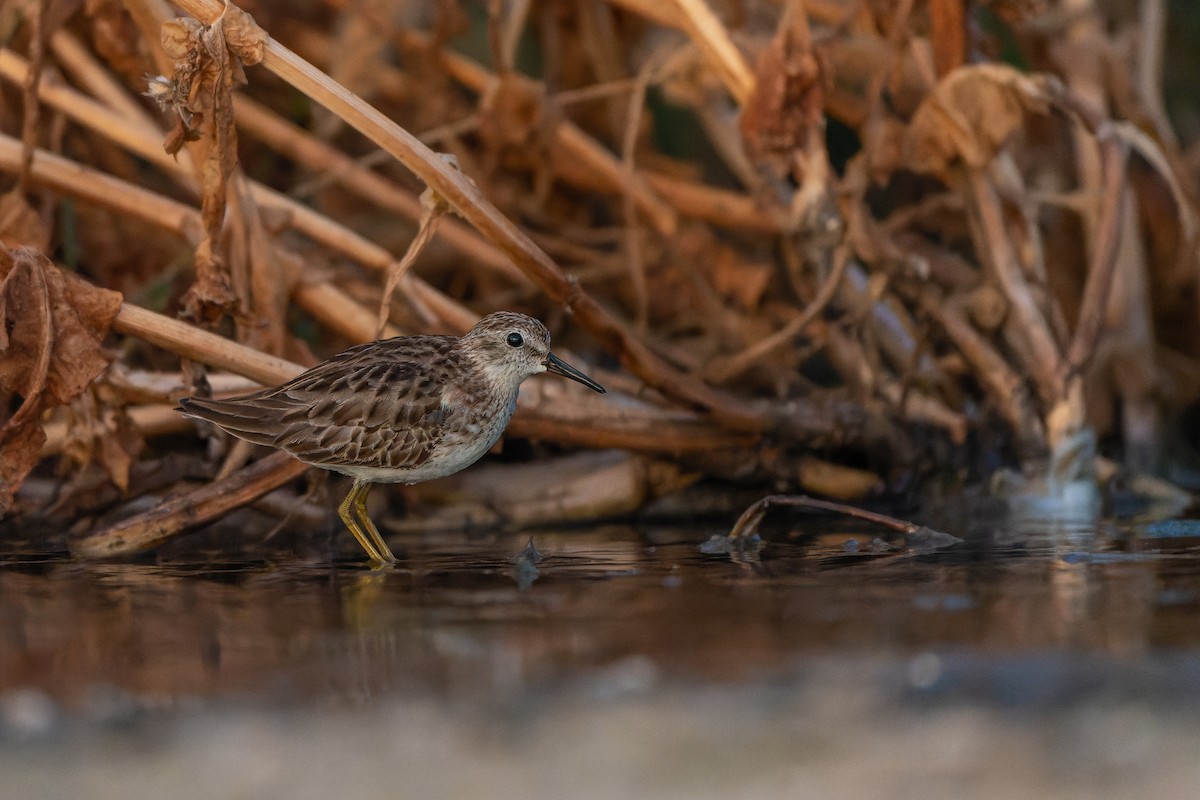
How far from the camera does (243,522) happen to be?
15.1 feet

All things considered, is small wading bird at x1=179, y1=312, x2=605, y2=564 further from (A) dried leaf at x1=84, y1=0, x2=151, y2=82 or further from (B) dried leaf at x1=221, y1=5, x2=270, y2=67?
(A) dried leaf at x1=84, y1=0, x2=151, y2=82

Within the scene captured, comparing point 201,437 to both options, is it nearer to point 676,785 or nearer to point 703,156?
point 676,785

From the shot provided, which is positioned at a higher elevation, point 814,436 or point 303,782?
point 814,436

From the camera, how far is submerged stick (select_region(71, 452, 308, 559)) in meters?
4.05

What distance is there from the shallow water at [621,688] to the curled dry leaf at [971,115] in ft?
6.45

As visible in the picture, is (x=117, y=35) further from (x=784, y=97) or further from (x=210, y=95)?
(x=784, y=97)

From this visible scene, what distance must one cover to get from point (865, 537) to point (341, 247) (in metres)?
2.22

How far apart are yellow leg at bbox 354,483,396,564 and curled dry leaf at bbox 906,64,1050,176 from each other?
235cm

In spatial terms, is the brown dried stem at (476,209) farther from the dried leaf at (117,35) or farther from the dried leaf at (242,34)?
the dried leaf at (117,35)

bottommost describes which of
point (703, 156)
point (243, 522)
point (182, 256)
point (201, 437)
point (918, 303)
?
point (243, 522)

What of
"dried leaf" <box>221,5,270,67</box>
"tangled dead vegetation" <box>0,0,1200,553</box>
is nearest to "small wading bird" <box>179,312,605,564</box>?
"tangled dead vegetation" <box>0,0,1200,553</box>

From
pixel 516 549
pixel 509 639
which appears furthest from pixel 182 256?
pixel 509 639

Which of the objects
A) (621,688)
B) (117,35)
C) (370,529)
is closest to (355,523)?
(370,529)

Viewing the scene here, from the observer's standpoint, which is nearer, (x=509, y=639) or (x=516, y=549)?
(x=509, y=639)
